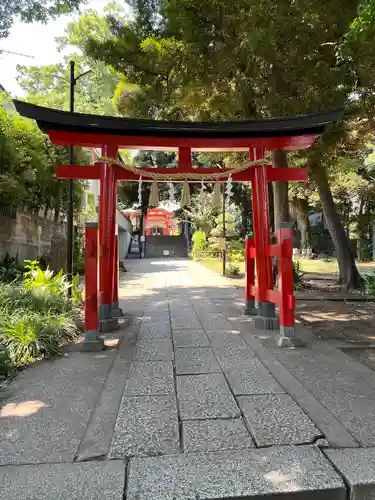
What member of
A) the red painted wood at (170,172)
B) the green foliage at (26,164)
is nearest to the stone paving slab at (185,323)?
the red painted wood at (170,172)

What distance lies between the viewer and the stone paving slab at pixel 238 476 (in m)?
2.29

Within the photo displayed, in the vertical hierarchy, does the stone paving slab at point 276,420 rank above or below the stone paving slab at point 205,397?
below

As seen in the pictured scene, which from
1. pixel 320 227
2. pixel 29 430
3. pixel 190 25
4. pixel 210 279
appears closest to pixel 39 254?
pixel 210 279

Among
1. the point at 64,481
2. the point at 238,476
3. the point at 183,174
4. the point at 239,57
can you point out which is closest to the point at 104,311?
the point at 183,174

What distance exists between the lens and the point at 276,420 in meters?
3.22

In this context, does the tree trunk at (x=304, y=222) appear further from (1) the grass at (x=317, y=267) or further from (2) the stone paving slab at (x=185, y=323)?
(2) the stone paving slab at (x=185, y=323)

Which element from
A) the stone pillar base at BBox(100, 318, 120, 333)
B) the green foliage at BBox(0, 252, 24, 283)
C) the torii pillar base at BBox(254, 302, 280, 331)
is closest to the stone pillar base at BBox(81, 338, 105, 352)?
the stone pillar base at BBox(100, 318, 120, 333)

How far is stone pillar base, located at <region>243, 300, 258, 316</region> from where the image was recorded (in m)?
7.82

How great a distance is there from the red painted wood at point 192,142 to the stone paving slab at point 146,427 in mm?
4529

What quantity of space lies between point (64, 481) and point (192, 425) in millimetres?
1100

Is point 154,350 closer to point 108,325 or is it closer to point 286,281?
point 108,325

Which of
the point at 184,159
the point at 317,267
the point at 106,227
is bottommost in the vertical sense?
the point at 317,267

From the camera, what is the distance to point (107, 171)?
6809 millimetres

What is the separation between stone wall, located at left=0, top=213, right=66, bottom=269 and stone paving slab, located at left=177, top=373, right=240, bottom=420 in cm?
824
